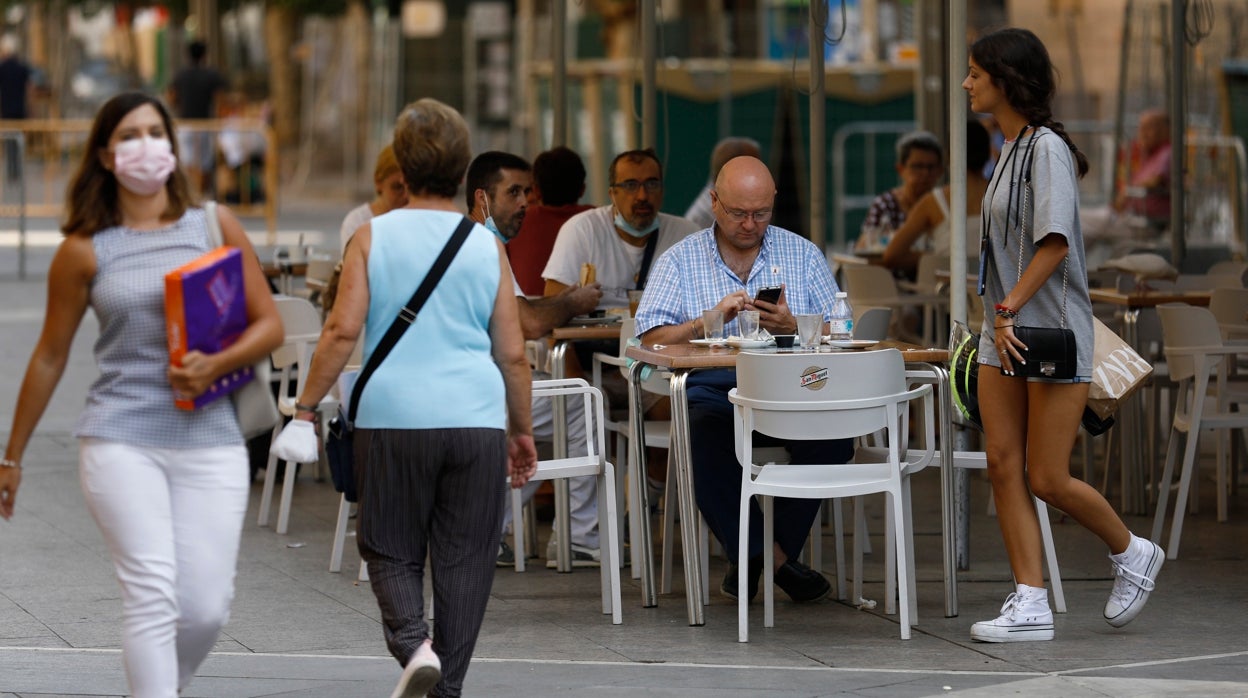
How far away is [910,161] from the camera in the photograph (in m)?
11.2

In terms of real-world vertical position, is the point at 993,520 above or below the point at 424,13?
below

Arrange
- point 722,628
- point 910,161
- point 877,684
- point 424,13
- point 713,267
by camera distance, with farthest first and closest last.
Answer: point 424,13, point 910,161, point 713,267, point 722,628, point 877,684

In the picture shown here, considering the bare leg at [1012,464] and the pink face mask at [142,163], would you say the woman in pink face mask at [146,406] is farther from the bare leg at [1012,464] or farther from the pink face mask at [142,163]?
the bare leg at [1012,464]

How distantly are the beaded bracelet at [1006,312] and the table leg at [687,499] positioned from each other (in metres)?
1.00

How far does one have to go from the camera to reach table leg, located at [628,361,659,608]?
6.36m

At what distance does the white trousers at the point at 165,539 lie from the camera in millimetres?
4160

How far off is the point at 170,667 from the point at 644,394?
3082mm

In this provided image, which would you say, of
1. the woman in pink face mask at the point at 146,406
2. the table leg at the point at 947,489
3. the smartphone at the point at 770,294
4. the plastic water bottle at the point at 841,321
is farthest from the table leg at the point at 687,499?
the woman in pink face mask at the point at 146,406

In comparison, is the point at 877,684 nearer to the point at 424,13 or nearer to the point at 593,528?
the point at 593,528

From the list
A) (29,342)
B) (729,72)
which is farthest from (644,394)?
(729,72)

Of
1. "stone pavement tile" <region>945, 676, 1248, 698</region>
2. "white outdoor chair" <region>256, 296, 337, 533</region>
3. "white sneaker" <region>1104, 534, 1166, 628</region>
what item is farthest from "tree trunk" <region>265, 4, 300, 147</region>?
"stone pavement tile" <region>945, 676, 1248, 698</region>

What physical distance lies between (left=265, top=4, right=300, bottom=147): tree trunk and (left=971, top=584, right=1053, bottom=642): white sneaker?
2897 cm

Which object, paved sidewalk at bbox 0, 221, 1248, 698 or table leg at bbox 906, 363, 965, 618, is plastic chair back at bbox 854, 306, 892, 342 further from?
paved sidewalk at bbox 0, 221, 1248, 698

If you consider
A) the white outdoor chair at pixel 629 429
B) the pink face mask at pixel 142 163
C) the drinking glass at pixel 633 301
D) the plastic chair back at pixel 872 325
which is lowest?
the white outdoor chair at pixel 629 429
